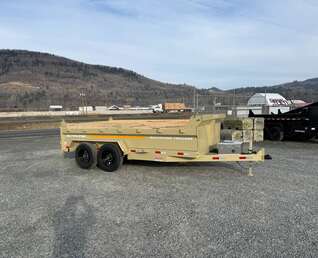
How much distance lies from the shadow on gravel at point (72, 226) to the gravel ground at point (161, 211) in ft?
0.05

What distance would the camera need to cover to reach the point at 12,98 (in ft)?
313

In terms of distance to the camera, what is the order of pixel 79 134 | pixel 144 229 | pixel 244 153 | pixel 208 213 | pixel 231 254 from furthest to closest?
pixel 79 134
pixel 244 153
pixel 208 213
pixel 144 229
pixel 231 254

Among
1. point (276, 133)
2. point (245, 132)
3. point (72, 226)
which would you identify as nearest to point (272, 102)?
point (276, 133)

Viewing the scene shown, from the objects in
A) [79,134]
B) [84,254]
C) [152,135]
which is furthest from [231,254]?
[79,134]

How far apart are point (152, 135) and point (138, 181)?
1199 millimetres

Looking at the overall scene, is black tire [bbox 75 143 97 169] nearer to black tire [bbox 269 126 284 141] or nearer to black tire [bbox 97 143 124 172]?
black tire [bbox 97 143 124 172]

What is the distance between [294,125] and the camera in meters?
14.3

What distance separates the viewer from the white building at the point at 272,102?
27.6 m

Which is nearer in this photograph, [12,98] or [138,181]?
[138,181]

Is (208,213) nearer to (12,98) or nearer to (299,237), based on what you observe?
(299,237)

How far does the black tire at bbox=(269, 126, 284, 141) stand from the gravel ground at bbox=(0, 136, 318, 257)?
6.01m

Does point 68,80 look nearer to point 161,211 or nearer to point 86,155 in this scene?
point 86,155

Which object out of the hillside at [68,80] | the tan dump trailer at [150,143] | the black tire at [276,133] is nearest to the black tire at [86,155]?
the tan dump trailer at [150,143]

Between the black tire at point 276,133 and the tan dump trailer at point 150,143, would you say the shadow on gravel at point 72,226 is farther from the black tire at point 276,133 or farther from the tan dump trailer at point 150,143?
the black tire at point 276,133
